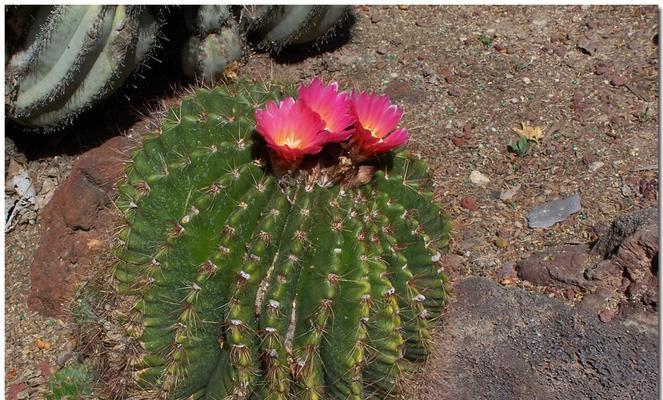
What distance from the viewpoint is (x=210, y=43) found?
347cm

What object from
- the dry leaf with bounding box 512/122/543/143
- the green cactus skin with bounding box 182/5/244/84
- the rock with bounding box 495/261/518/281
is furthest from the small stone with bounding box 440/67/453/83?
the rock with bounding box 495/261/518/281

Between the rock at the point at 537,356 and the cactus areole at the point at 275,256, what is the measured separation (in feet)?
0.93

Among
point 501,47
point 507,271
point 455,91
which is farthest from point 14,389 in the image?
point 501,47

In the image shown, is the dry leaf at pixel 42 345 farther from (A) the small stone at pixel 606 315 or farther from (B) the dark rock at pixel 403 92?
(A) the small stone at pixel 606 315

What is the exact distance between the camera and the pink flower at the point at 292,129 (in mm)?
2053

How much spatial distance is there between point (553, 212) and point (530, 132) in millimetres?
491

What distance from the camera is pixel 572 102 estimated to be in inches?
141

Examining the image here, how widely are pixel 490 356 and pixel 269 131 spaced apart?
3.77 feet

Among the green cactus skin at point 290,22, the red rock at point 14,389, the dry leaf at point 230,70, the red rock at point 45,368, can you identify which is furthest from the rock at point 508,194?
the red rock at point 14,389

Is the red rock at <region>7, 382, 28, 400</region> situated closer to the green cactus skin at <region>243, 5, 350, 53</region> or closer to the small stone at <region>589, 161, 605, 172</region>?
the green cactus skin at <region>243, 5, 350, 53</region>

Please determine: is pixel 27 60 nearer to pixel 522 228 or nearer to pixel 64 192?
pixel 64 192

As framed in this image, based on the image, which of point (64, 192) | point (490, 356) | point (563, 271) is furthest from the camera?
point (64, 192)

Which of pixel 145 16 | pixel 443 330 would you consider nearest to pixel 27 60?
pixel 145 16

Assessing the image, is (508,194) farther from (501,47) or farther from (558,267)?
(501,47)
